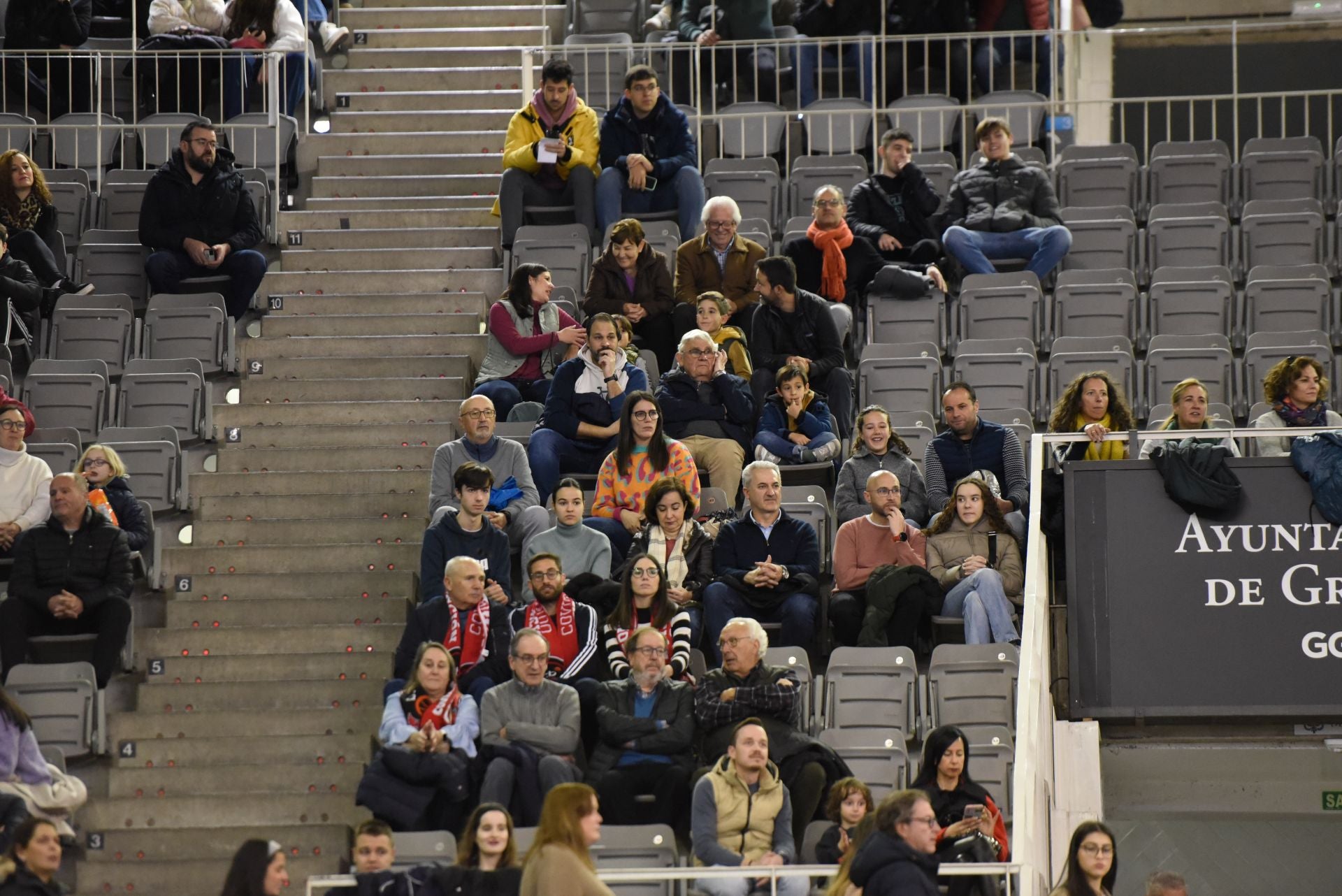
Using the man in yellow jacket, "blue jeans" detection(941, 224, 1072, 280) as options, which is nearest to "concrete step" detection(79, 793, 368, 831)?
the man in yellow jacket

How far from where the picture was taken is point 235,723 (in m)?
10.2

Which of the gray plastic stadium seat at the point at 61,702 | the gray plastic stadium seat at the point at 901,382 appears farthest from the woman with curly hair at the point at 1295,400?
the gray plastic stadium seat at the point at 61,702

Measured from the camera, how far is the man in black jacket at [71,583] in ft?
33.6

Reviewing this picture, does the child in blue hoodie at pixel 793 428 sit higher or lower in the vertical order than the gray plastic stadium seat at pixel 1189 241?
lower

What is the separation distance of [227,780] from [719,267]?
3884 mm

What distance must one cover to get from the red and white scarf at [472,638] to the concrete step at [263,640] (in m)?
0.95

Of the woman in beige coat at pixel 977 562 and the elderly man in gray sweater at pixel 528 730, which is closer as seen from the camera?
the elderly man in gray sweater at pixel 528 730

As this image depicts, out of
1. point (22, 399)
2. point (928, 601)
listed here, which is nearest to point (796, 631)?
point (928, 601)

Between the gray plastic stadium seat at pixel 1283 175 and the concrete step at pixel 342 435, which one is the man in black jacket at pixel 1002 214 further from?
the concrete step at pixel 342 435

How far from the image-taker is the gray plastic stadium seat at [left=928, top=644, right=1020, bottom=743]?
30.9 feet

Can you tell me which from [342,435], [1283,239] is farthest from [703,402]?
[1283,239]

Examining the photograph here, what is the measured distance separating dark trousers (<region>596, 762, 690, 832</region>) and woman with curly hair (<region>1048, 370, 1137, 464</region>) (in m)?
2.58

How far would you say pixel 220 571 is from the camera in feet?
36.4

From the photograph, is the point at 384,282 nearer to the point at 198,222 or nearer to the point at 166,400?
the point at 198,222
